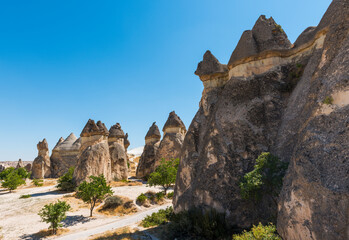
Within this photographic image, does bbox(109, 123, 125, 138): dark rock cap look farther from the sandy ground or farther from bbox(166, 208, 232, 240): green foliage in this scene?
bbox(166, 208, 232, 240): green foliage

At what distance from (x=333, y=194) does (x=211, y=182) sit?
517cm

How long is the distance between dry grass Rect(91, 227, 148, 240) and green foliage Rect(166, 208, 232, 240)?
4.47 ft

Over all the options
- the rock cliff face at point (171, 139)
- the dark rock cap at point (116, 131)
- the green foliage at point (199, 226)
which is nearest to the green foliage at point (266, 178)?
the green foliage at point (199, 226)

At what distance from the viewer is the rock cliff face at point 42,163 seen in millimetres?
33484

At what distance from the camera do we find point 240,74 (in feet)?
31.4

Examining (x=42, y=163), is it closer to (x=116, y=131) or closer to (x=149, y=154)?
(x=116, y=131)

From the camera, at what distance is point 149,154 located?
99.1ft

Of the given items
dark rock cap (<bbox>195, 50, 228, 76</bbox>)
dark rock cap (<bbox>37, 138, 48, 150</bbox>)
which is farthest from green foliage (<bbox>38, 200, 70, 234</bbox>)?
dark rock cap (<bbox>37, 138, 48, 150</bbox>)

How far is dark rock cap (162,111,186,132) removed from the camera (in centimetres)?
2798

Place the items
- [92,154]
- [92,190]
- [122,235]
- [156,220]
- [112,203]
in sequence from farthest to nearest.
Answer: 1. [92,154]
2. [112,203]
3. [92,190]
4. [156,220]
5. [122,235]

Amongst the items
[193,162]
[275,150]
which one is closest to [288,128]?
[275,150]

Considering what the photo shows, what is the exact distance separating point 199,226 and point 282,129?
4.70m

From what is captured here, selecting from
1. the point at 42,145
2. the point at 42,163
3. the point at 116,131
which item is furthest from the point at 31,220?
the point at 42,145

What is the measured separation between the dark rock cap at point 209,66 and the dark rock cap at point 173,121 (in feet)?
52.7
